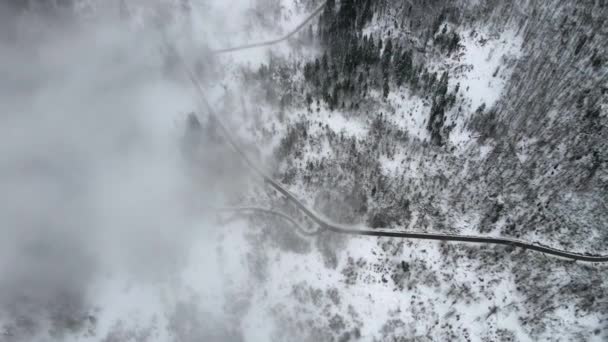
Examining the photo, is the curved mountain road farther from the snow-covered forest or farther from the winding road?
the snow-covered forest

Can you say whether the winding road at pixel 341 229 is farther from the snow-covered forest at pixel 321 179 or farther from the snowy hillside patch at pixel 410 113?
the snowy hillside patch at pixel 410 113

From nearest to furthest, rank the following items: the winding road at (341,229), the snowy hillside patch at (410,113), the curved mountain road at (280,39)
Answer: the winding road at (341,229)
the snowy hillside patch at (410,113)
the curved mountain road at (280,39)

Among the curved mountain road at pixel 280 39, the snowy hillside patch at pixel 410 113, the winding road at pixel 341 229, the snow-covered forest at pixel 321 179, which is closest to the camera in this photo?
the winding road at pixel 341 229

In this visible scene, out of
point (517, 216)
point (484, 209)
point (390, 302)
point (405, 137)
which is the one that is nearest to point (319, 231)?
point (390, 302)

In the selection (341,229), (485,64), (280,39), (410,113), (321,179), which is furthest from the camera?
(280,39)

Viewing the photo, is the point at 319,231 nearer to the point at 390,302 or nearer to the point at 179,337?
the point at 390,302

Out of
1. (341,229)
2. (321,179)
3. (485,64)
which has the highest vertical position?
(485,64)

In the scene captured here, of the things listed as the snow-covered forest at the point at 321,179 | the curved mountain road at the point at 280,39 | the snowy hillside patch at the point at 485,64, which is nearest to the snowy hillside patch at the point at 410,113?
the snow-covered forest at the point at 321,179

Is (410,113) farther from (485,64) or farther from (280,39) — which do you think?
(280,39)

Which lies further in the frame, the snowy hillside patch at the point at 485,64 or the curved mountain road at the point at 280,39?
the curved mountain road at the point at 280,39

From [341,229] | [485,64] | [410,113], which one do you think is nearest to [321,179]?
[341,229]

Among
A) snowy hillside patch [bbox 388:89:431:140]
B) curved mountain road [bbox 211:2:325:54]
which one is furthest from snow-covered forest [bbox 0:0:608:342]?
curved mountain road [bbox 211:2:325:54]
